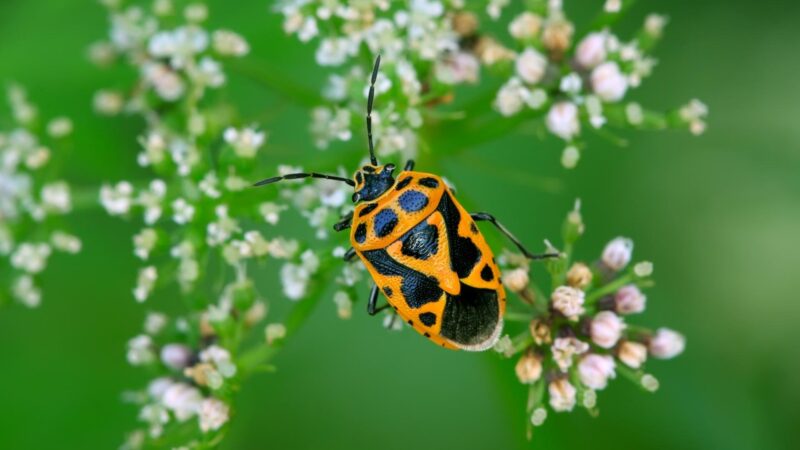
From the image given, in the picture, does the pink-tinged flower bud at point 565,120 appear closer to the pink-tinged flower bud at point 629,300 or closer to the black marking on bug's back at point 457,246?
the black marking on bug's back at point 457,246

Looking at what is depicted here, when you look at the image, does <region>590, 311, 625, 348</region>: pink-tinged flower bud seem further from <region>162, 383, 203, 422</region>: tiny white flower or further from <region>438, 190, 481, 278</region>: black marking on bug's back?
<region>162, 383, 203, 422</region>: tiny white flower

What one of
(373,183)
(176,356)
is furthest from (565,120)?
(176,356)

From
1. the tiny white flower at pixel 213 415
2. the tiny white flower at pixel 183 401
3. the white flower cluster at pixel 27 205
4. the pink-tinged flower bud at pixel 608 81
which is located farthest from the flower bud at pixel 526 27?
the white flower cluster at pixel 27 205

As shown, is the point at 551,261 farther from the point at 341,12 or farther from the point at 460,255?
the point at 341,12

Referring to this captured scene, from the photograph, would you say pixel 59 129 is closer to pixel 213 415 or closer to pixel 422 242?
pixel 213 415

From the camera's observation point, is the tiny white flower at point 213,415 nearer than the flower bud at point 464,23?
Yes

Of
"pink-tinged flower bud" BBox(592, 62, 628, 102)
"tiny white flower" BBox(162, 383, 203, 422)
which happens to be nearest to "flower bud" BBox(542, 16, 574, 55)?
"pink-tinged flower bud" BBox(592, 62, 628, 102)

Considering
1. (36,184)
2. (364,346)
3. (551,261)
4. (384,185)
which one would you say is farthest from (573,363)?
(36,184)
